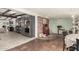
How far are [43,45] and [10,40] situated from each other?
0.56 metres

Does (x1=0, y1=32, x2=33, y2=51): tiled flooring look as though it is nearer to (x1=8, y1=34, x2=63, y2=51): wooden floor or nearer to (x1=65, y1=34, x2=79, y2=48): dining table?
(x1=8, y1=34, x2=63, y2=51): wooden floor

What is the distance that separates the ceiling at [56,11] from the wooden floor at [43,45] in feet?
1.34

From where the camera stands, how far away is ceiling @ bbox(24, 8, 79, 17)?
7.32ft

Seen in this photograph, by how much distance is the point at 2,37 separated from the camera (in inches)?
89.1

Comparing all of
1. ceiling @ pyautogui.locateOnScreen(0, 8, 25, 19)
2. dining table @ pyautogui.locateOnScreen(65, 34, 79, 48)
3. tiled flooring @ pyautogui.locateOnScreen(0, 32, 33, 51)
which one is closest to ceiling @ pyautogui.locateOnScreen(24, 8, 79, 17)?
ceiling @ pyautogui.locateOnScreen(0, 8, 25, 19)

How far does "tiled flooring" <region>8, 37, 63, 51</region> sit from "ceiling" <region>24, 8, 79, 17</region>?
409 mm

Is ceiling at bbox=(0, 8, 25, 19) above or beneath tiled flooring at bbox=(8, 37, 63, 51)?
above

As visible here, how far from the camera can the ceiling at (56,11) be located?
223 cm

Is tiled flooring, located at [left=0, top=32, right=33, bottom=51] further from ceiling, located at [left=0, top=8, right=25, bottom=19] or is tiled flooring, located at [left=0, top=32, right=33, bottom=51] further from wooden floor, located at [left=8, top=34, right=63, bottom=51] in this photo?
ceiling, located at [left=0, top=8, right=25, bottom=19]

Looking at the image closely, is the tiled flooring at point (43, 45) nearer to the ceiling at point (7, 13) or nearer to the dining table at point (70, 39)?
the dining table at point (70, 39)

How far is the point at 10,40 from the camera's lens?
2.30m
